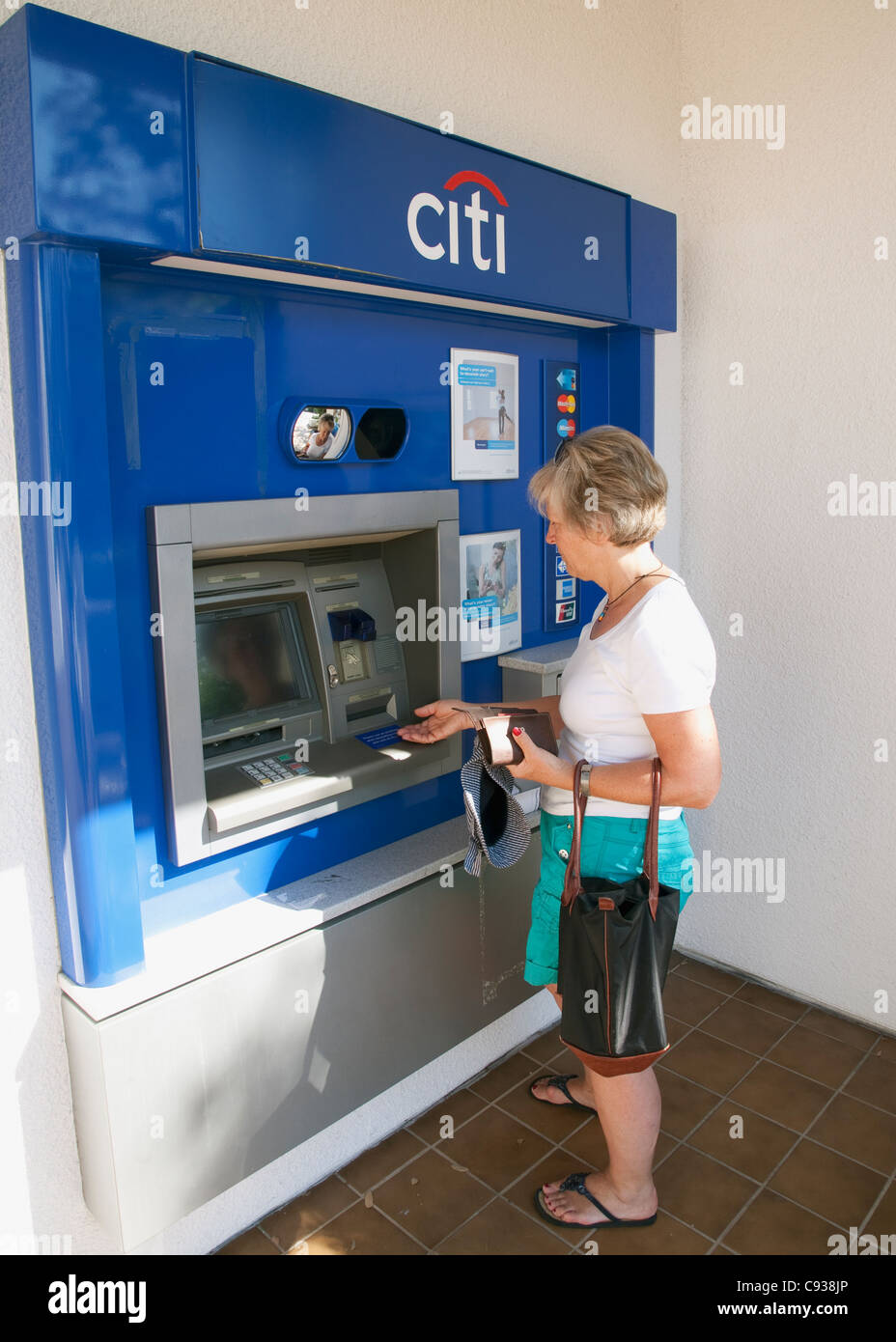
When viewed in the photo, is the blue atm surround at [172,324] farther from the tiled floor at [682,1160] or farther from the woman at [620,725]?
the tiled floor at [682,1160]

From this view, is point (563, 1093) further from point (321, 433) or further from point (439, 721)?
point (321, 433)

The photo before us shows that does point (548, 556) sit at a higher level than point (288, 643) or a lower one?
higher

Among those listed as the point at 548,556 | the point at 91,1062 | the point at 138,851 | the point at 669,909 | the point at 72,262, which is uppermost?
the point at 72,262

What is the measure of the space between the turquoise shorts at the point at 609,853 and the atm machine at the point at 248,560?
346 mm

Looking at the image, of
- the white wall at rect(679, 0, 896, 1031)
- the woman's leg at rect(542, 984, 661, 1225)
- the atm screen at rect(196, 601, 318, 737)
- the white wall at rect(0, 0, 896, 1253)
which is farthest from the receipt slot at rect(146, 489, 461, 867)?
the white wall at rect(679, 0, 896, 1031)

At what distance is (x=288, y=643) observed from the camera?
2320mm

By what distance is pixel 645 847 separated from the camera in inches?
78.9

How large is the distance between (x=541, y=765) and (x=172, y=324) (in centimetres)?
117

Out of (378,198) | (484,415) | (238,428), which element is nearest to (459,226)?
(378,198)

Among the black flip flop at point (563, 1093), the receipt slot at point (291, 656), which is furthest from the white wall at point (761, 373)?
the receipt slot at point (291, 656)

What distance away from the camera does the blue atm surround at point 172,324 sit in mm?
1622

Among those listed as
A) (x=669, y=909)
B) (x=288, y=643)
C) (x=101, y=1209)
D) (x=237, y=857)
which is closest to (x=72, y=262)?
(x=288, y=643)
